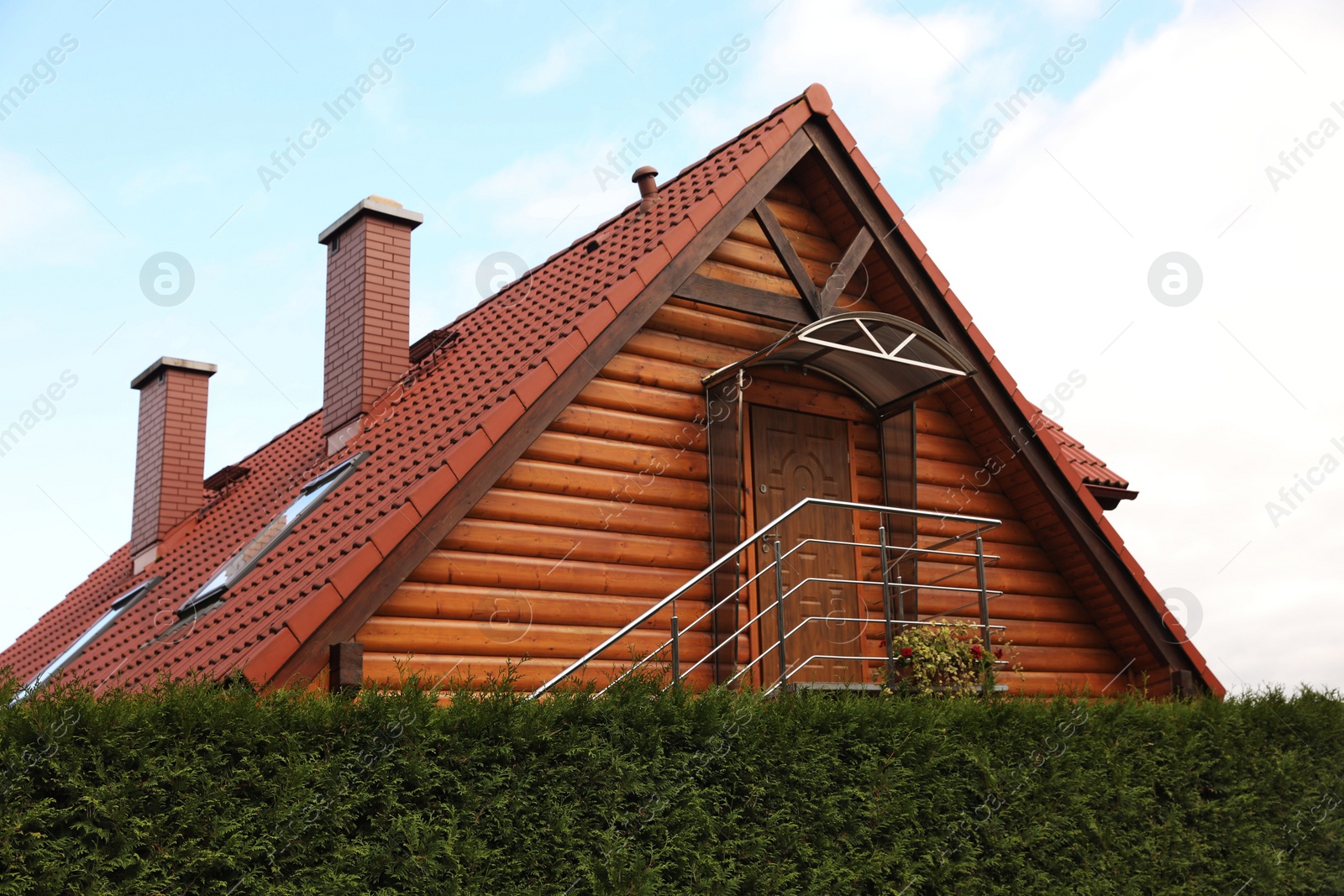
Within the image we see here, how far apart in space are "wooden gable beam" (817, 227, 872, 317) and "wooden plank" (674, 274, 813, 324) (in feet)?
0.61

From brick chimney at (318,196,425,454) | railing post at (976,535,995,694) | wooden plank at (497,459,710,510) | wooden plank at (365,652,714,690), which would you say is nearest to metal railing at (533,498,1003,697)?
railing post at (976,535,995,694)

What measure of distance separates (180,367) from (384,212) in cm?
523

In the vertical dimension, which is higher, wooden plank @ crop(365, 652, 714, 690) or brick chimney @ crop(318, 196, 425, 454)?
brick chimney @ crop(318, 196, 425, 454)

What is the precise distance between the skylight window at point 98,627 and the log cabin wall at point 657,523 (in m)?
6.42

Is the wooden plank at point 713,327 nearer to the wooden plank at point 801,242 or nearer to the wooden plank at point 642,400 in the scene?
the wooden plank at point 642,400

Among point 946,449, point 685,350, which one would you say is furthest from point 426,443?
point 946,449

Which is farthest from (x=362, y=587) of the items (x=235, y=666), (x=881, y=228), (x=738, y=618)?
(x=881, y=228)

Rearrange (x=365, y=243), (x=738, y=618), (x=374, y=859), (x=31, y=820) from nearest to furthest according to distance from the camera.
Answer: (x=31, y=820) < (x=374, y=859) < (x=738, y=618) < (x=365, y=243)

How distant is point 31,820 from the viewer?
187 inches

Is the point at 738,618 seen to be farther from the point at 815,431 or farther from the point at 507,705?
the point at 507,705

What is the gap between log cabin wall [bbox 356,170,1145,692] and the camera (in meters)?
8.22

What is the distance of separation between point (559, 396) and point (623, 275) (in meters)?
1.13

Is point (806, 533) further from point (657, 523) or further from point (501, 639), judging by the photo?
point (501, 639)

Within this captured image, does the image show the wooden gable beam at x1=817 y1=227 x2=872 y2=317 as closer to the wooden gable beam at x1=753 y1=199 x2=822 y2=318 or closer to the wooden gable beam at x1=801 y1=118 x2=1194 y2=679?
the wooden gable beam at x1=753 y1=199 x2=822 y2=318
